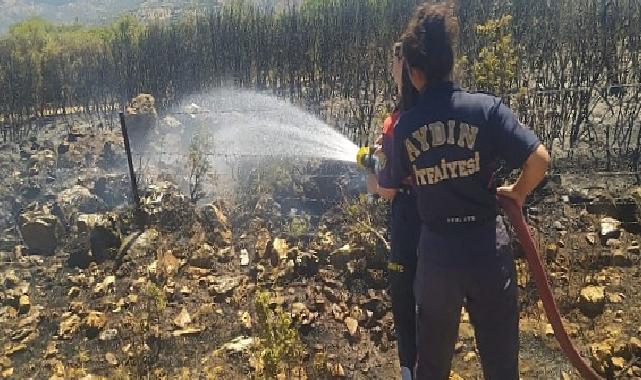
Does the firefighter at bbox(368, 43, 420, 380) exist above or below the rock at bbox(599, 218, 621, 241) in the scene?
above

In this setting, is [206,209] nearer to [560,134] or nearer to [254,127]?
[254,127]

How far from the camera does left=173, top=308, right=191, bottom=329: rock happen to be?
3.71 metres

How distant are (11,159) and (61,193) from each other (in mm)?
3194

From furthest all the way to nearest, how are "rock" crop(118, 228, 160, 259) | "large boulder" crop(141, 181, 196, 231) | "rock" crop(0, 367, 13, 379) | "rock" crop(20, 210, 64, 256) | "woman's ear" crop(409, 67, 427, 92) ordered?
1. "rock" crop(20, 210, 64, 256)
2. "large boulder" crop(141, 181, 196, 231)
3. "rock" crop(118, 228, 160, 259)
4. "rock" crop(0, 367, 13, 379)
5. "woman's ear" crop(409, 67, 427, 92)

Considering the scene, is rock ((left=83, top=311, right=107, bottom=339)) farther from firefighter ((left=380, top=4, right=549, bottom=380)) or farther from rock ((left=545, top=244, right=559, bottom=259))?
rock ((left=545, top=244, right=559, bottom=259))

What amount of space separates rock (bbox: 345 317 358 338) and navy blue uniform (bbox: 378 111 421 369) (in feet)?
3.68

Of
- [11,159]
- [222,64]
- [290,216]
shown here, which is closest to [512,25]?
[222,64]

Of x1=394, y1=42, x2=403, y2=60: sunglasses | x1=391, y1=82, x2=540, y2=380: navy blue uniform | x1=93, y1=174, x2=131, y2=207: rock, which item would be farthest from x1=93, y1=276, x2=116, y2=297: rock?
x1=394, y1=42, x2=403, y2=60: sunglasses

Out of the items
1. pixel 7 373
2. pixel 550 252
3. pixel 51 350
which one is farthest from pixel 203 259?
pixel 550 252

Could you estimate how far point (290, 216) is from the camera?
17.7 ft

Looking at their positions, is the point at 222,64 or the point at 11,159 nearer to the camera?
the point at 11,159

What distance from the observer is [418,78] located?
1772 mm

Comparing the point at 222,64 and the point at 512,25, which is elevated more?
the point at 512,25

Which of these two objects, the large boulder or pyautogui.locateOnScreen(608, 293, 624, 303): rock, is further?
the large boulder
